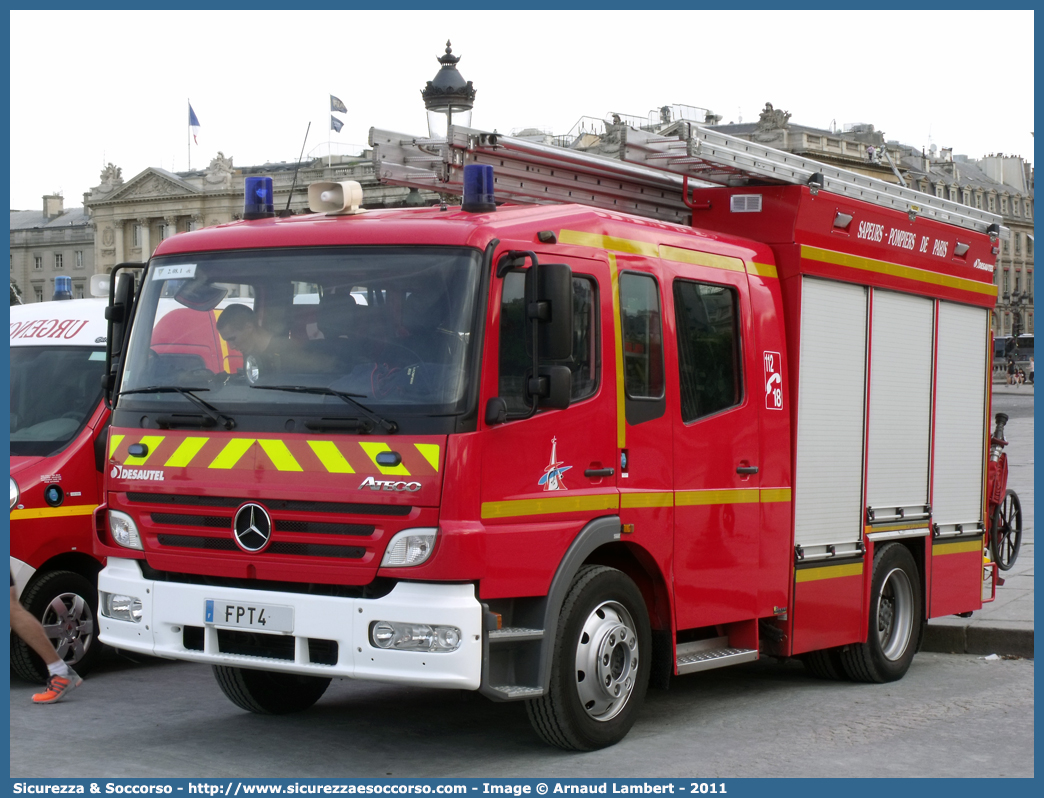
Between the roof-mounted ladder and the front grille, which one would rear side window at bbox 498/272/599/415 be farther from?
the roof-mounted ladder

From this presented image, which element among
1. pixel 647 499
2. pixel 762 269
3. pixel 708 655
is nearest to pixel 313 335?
pixel 647 499

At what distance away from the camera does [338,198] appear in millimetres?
7039

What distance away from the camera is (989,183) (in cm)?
13775

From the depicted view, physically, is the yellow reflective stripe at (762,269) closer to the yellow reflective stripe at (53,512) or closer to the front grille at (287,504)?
the front grille at (287,504)

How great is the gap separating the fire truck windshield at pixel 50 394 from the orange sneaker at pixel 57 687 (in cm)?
152

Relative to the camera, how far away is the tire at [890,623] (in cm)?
918

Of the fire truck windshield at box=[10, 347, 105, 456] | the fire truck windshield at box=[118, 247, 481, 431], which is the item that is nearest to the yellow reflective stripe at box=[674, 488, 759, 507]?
the fire truck windshield at box=[118, 247, 481, 431]

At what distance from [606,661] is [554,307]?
1.77m

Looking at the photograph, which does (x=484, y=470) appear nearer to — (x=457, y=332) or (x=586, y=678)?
(x=457, y=332)

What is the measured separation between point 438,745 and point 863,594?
10.6ft

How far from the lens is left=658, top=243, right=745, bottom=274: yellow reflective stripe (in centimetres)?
762

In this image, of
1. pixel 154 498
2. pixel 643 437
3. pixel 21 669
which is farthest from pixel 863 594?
pixel 21 669

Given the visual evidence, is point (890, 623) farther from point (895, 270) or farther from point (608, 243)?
point (608, 243)

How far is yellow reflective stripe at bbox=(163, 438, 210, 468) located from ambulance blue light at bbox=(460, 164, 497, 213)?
63.4 inches
